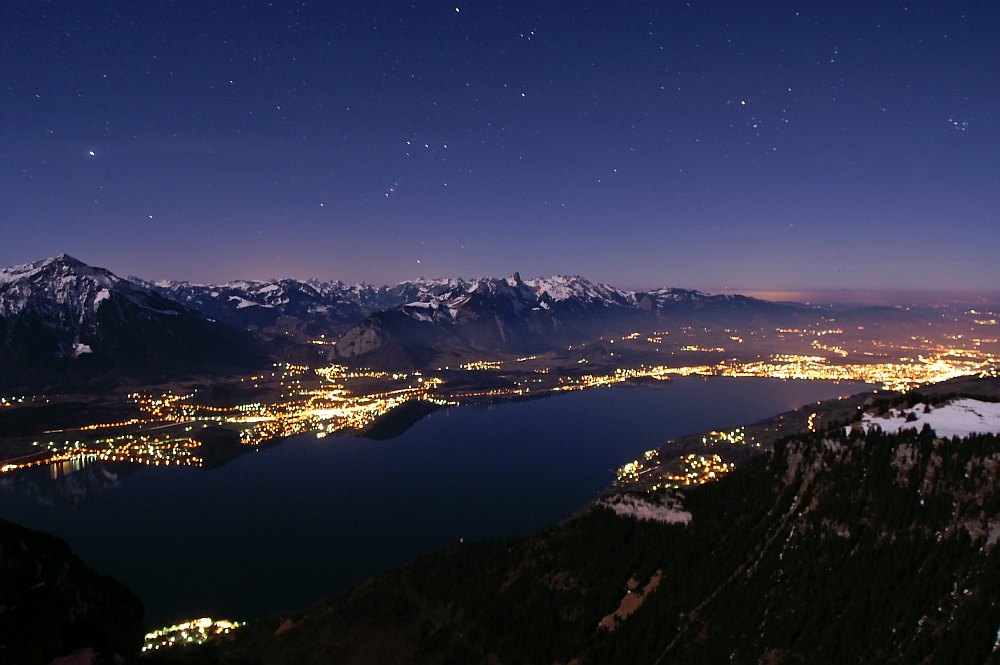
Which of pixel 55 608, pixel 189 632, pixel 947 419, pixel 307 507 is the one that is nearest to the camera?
pixel 55 608

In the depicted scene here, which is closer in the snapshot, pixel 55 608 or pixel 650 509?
pixel 55 608

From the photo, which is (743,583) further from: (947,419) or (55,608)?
(55,608)

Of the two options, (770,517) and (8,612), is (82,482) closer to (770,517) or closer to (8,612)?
(8,612)

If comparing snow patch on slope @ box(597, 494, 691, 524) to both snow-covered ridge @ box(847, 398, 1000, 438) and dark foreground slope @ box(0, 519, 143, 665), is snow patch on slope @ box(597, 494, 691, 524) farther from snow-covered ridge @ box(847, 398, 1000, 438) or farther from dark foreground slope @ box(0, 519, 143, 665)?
dark foreground slope @ box(0, 519, 143, 665)

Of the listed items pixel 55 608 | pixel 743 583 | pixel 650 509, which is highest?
pixel 55 608

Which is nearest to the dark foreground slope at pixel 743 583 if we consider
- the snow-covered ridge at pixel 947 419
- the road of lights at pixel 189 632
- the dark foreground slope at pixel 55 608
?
the snow-covered ridge at pixel 947 419

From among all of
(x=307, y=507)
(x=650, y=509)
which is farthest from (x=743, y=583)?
(x=307, y=507)
